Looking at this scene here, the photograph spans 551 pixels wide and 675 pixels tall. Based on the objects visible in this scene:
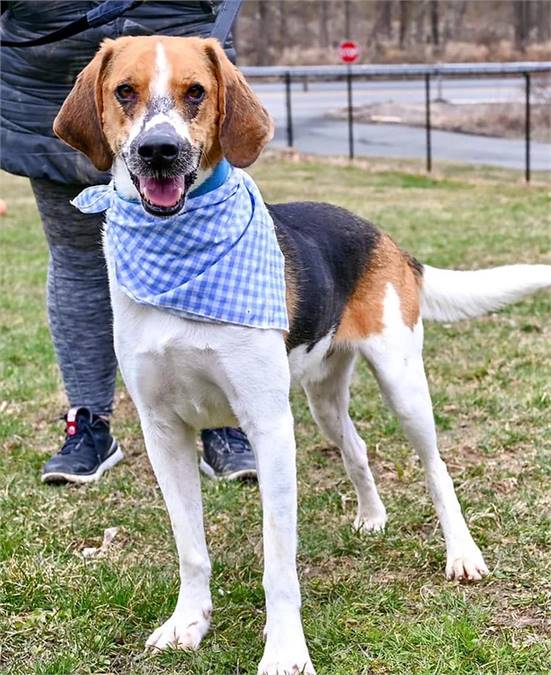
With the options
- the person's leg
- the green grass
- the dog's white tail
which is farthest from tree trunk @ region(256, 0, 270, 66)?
the dog's white tail

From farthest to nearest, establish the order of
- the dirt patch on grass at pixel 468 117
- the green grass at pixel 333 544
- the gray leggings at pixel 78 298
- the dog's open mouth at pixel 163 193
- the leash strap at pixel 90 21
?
the dirt patch on grass at pixel 468 117 → the gray leggings at pixel 78 298 → the leash strap at pixel 90 21 → the green grass at pixel 333 544 → the dog's open mouth at pixel 163 193

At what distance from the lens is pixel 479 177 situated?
47.8ft

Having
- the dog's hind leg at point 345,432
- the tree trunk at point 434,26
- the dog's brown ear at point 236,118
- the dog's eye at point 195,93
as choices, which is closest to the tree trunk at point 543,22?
the tree trunk at point 434,26

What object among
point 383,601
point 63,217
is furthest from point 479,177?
point 383,601

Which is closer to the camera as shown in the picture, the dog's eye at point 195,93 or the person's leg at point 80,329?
the dog's eye at point 195,93

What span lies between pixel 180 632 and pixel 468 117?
66.1ft

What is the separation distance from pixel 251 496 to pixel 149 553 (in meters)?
0.63

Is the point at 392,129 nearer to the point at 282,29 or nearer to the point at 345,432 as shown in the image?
the point at 282,29

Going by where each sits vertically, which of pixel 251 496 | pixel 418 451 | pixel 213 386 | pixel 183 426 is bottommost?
pixel 251 496

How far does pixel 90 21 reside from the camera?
3660 millimetres

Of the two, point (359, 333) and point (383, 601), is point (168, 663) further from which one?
point (359, 333)

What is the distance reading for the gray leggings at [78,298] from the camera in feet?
14.3

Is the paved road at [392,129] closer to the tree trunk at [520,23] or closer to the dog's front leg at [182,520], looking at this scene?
the tree trunk at [520,23]

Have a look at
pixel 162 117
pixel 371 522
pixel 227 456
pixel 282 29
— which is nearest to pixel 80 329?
pixel 227 456
